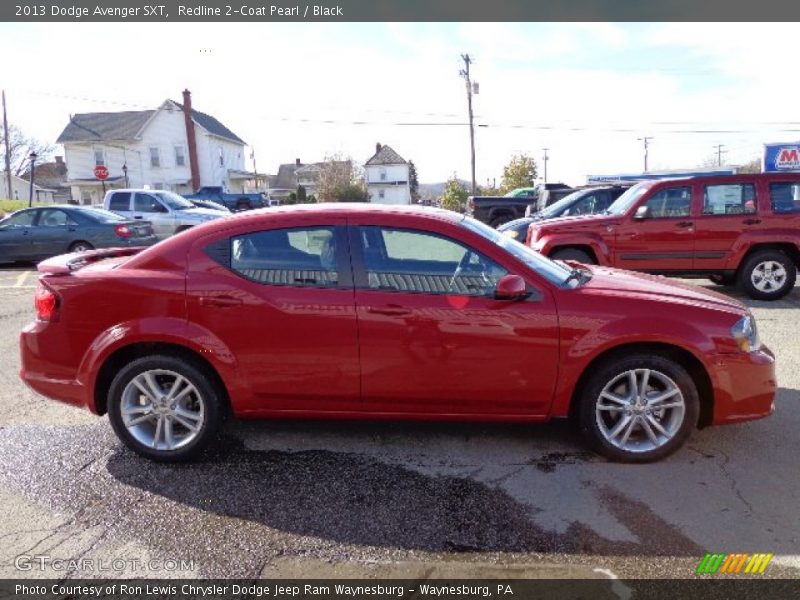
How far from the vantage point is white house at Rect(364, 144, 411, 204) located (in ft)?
217

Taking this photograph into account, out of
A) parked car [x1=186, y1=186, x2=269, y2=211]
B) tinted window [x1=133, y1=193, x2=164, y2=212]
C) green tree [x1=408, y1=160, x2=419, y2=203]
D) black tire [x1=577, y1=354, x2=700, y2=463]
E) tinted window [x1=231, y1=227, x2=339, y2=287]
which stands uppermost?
green tree [x1=408, y1=160, x2=419, y2=203]

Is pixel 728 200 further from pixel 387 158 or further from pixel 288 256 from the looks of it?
pixel 387 158

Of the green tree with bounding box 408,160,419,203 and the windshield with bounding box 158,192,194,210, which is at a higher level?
the green tree with bounding box 408,160,419,203

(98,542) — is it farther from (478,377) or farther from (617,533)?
(617,533)

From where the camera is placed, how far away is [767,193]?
756 cm

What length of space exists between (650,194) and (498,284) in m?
5.77

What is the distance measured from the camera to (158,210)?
15719 millimetres

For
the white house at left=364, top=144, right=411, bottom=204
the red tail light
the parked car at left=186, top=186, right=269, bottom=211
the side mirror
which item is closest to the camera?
the side mirror

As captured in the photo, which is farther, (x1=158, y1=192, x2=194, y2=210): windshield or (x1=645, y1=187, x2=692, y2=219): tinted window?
(x1=158, y1=192, x2=194, y2=210): windshield

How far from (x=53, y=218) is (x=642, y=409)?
13073 mm

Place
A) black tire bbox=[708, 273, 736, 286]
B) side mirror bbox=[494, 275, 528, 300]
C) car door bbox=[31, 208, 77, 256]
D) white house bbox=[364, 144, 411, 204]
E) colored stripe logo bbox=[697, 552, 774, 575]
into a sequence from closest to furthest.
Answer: colored stripe logo bbox=[697, 552, 774, 575]
side mirror bbox=[494, 275, 528, 300]
black tire bbox=[708, 273, 736, 286]
car door bbox=[31, 208, 77, 256]
white house bbox=[364, 144, 411, 204]

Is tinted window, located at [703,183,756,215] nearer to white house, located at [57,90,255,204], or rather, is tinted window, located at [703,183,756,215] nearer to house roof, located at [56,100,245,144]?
white house, located at [57,90,255,204]

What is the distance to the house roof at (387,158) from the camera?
67.4 m

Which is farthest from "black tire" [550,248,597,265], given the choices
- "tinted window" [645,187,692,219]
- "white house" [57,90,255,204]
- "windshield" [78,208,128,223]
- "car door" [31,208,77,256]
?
"white house" [57,90,255,204]
